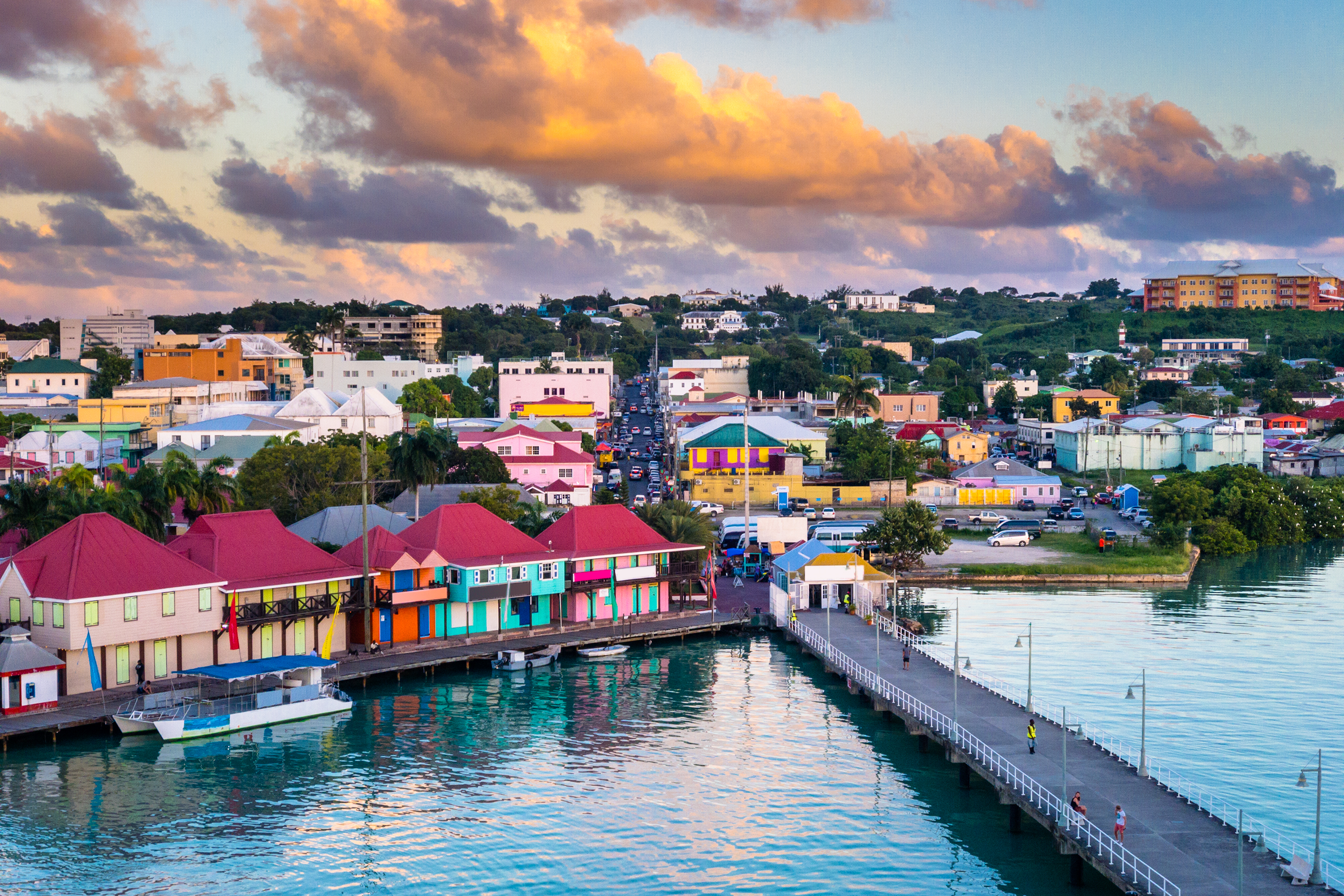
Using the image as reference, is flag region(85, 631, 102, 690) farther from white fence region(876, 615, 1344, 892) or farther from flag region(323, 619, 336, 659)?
white fence region(876, 615, 1344, 892)

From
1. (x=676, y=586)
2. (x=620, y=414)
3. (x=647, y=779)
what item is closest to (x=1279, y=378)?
(x=620, y=414)

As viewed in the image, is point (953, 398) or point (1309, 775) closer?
point (1309, 775)

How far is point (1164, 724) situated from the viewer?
152 feet

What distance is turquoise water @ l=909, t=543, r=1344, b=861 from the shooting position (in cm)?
4103

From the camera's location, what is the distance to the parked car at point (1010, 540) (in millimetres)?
87625

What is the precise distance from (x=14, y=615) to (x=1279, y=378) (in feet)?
537

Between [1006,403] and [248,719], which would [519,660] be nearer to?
[248,719]

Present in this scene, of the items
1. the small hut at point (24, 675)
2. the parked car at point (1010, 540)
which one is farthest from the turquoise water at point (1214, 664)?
the small hut at point (24, 675)

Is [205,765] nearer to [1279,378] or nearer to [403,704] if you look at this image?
[403,704]

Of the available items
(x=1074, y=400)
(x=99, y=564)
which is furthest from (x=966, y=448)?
(x=99, y=564)

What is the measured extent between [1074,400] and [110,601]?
5318 inches

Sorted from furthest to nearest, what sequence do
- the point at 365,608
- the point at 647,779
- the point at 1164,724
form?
the point at 365,608
the point at 1164,724
the point at 647,779

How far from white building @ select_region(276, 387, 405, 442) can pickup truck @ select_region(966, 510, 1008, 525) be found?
5073 cm

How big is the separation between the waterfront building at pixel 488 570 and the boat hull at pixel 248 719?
851 centimetres
